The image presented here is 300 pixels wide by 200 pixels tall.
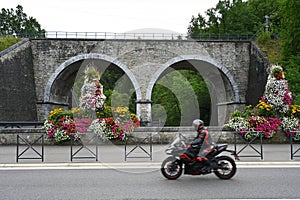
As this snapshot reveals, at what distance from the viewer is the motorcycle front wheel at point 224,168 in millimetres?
6816

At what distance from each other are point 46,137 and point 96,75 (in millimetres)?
3355

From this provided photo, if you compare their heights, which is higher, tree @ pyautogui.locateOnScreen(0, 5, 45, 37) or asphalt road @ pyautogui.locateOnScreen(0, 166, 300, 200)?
tree @ pyautogui.locateOnScreen(0, 5, 45, 37)

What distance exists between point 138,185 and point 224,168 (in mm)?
1878

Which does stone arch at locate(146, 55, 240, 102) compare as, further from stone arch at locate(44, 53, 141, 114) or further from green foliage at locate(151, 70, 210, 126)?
green foliage at locate(151, 70, 210, 126)

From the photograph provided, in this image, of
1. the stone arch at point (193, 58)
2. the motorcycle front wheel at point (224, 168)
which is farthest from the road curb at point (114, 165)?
the stone arch at point (193, 58)

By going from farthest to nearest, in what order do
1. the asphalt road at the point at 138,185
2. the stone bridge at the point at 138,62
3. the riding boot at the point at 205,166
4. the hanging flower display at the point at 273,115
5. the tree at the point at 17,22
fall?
the tree at the point at 17,22
the stone bridge at the point at 138,62
the hanging flower display at the point at 273,115
the riding boot at the point at 205,166
the asphalt road at the point at 138,185

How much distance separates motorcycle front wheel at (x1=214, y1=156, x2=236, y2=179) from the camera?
22.4 feet

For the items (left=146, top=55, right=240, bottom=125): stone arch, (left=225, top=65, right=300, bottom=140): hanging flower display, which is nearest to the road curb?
(left=225, top=65, right=300, bottom=140): hanging flower display

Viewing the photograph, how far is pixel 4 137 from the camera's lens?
13.4 metres

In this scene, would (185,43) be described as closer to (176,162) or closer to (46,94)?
(46,94)

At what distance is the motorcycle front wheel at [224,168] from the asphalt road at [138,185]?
128mm

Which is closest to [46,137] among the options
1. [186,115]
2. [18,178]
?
[18,178]

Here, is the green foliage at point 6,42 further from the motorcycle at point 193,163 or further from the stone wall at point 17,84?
the motorcycle at point 193,163

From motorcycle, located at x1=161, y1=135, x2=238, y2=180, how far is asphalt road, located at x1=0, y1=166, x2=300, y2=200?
0.54ft
